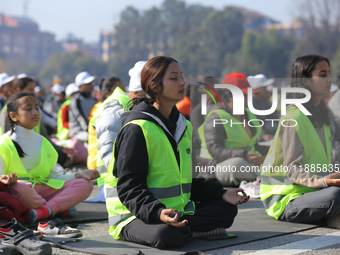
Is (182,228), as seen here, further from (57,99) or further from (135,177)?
(57,99)

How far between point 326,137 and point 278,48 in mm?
77846

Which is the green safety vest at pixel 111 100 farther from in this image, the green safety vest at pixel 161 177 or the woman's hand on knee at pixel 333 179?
the woman's hand on knee at pixel 333 179

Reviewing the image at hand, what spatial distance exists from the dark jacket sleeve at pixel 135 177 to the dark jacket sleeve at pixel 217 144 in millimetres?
2618

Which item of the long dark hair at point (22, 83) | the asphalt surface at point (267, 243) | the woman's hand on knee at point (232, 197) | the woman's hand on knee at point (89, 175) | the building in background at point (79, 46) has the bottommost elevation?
the asphalt surface at point (267, 243)

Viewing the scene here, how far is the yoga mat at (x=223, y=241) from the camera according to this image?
336cm

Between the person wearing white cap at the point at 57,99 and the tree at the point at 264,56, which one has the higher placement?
the tree at the point at 264,56

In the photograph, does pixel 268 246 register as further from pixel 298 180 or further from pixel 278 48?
pixel 278 48

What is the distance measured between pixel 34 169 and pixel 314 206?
2.22 m

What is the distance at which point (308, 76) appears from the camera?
163 inches

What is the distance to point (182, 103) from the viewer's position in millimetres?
6742

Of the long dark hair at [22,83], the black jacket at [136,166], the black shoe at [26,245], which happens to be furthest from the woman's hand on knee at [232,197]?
the long dark hair at [22,83]

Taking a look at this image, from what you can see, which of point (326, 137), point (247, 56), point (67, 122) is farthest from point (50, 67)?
point (326, 137)

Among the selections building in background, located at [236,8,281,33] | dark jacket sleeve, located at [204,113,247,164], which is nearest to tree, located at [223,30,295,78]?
building in background, located at [236,8,281,33]

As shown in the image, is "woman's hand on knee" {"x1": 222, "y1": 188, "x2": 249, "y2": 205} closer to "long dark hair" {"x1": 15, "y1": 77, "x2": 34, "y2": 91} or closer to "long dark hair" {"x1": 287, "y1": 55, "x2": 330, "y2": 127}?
"long dark hair" {"x1": 287, "y1": 55, "x2": 330, "y2": 127}
